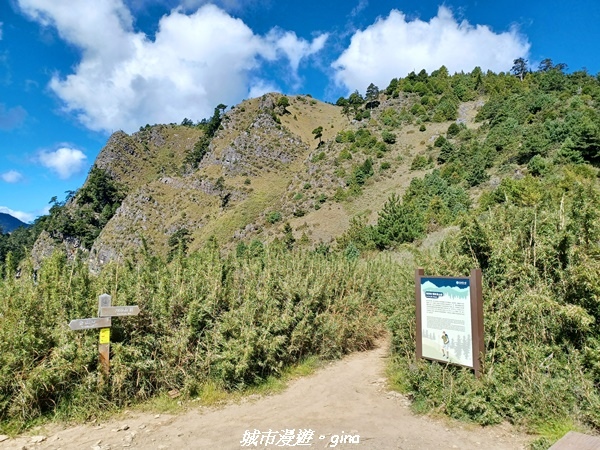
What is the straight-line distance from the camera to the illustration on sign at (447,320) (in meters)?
4.37

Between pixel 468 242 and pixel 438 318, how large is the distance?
4.25ft

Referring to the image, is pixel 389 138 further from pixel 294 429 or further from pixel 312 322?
pixel 294 429

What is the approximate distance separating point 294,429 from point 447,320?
2.24 metres

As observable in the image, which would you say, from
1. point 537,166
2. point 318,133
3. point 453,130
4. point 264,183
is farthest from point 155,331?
point 318,133

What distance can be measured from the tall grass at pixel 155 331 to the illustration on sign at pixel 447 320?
84.7 inches

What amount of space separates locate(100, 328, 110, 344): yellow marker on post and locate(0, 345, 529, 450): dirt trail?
91 cm

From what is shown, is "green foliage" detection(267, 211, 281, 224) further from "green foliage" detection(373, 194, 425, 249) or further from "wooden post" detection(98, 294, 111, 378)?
"wooden post" detection(98, 294, 111, 378)

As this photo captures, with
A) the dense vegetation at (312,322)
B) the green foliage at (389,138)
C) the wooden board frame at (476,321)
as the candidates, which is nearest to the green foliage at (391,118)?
the green foliage at (389,138)

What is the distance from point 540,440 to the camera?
11.1 ft

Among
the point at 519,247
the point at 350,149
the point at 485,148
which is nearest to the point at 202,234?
the point at 350,149

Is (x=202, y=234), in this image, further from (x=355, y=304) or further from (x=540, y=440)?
(x=540, y=440)

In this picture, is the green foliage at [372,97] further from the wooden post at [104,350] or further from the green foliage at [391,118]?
the wooden post at [104,350]

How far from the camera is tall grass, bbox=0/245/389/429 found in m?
4.24

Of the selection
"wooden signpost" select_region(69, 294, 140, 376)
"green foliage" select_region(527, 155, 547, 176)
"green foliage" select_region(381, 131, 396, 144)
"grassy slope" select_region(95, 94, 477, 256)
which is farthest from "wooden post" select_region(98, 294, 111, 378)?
"green foliage" select_region(381, 131, 396, 144)
